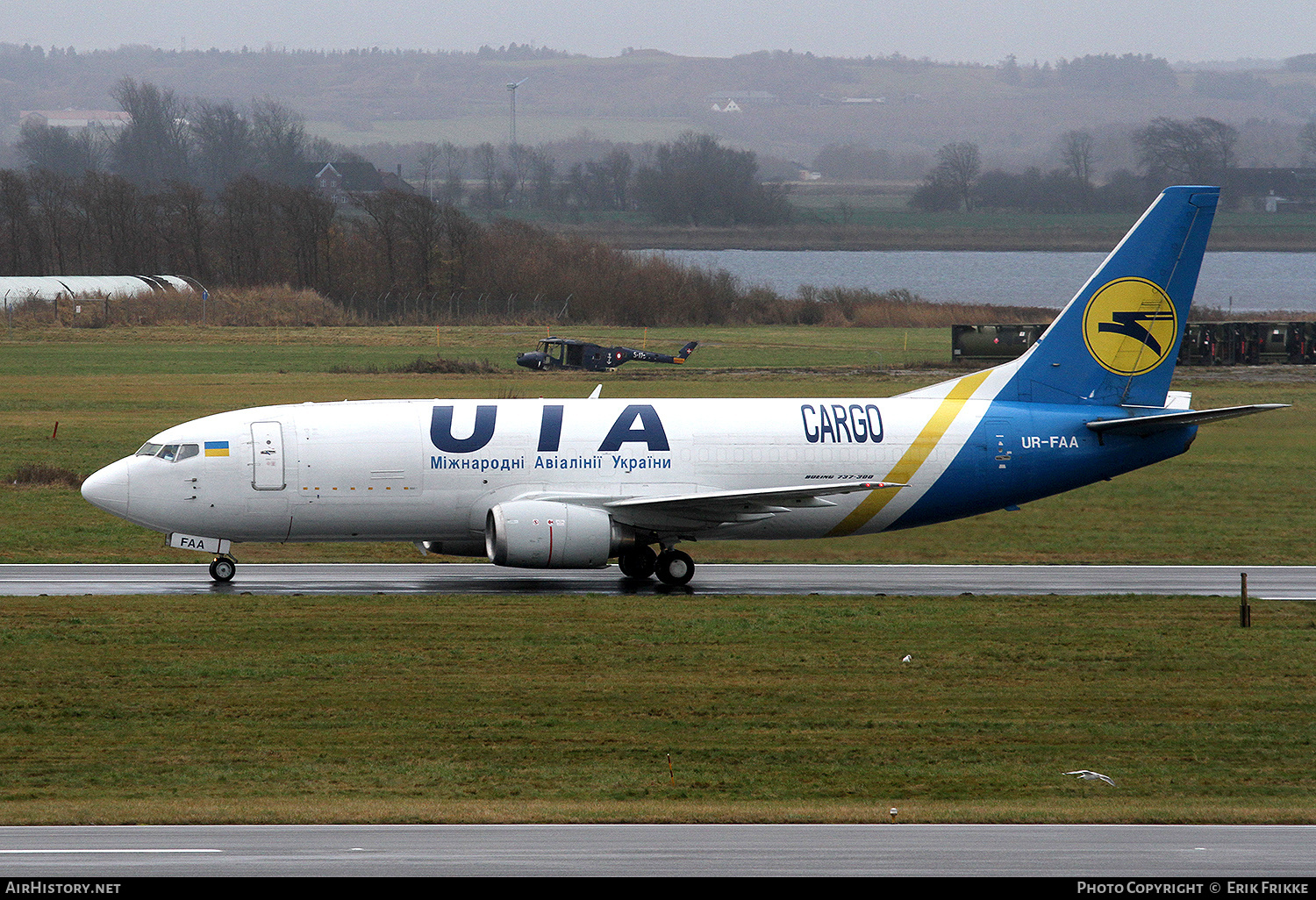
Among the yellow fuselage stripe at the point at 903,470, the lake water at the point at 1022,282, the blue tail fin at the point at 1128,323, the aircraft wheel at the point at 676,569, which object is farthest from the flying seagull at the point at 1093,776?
the lake water at the point at 1022,282

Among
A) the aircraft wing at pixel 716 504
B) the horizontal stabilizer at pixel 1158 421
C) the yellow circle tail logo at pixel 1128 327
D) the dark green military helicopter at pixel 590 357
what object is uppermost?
the yellow circle tail logo at pixel 1128 327

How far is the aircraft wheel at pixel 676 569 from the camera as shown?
107 ft

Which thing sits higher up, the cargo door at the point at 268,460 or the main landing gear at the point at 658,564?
the cargo door at the point at 268,460

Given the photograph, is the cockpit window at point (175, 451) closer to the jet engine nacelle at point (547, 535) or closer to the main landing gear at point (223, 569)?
the main landing gear at point (223, 569)

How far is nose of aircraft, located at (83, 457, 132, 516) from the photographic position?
105 feet

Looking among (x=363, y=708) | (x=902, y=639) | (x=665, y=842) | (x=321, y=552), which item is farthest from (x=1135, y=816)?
(x=321, y=552)

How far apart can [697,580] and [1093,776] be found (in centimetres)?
1627

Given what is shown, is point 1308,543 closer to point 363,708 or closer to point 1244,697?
point 1244,697

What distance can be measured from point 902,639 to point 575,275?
99.4 meters

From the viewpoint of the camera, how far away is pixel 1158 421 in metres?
33.3

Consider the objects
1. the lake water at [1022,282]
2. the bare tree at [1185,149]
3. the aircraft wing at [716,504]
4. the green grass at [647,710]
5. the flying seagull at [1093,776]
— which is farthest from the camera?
the bare tree at [1185,149]

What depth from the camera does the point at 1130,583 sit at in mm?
34156
